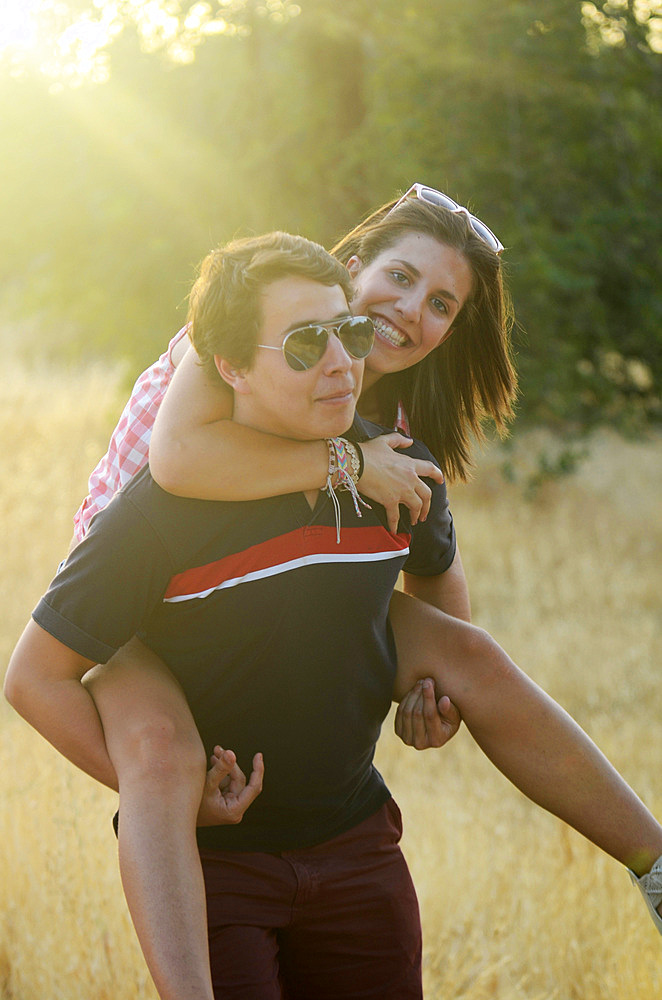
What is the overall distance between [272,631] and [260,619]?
34 millimetres

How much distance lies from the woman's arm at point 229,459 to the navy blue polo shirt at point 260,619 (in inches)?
1.8

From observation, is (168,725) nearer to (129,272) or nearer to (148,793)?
(148,793)

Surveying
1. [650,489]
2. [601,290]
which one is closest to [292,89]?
[601,290]

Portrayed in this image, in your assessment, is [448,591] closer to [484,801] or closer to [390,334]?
[390,334]

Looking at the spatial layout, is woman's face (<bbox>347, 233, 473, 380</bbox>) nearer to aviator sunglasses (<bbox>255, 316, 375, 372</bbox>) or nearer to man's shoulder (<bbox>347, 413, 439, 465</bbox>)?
man's shoulder (<bbox>347, 413, 439, 465</bbox>)

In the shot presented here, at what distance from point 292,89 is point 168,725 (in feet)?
28.2

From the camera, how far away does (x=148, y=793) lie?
5.51 ft

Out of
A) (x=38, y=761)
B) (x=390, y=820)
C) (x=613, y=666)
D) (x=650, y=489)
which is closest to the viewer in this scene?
(x=390, y=820)

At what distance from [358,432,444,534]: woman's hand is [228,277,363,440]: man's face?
0.38 ft

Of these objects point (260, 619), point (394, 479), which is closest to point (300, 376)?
point (394, 479)

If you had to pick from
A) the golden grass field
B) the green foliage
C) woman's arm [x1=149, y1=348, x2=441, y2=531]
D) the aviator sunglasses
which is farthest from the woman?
the green foliage

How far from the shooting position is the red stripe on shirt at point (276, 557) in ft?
5.82

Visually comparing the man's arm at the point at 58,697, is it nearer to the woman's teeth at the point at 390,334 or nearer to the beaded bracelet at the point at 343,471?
the beaded bracelet at the point at 343,471

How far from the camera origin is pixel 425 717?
2.04 m
